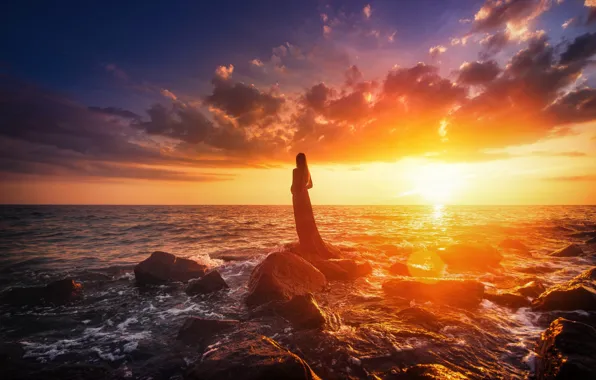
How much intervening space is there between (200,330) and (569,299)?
39.1 feet

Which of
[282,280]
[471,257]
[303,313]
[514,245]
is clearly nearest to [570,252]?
[514,245]

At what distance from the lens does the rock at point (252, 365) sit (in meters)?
4.59

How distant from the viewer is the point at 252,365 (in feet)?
15.6

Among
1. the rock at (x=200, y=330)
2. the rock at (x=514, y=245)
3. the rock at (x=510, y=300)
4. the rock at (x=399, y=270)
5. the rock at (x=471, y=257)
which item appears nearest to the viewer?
the rock at (x=200, y=330)

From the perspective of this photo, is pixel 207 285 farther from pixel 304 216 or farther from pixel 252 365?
pixel 252 365

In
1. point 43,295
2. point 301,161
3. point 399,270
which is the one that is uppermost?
point 301,161

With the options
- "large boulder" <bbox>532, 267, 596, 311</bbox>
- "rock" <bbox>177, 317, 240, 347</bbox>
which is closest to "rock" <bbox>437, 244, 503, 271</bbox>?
"large boulder" <bbox>532, 267, 596, 311</bbox>

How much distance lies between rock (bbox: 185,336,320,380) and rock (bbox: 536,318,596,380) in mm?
4497

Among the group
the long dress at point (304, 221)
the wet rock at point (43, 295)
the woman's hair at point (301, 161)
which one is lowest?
the wet rock at point (43, 295)

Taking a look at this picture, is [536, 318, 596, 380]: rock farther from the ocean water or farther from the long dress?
the long dress

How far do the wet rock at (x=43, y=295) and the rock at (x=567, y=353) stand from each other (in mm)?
15475

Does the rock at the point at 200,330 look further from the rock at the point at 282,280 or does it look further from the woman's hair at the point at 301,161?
the woman's hair at the point at 301,161

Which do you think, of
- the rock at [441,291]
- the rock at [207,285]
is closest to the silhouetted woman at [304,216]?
the rock at [207,285]

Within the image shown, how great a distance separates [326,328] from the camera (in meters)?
7.48
